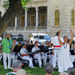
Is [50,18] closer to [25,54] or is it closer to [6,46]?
[25,54]

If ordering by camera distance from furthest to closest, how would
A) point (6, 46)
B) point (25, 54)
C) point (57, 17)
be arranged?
point (57, 17) → point (25, 54) → point (6, 46)

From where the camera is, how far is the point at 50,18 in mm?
35875

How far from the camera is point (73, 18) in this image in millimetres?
36094

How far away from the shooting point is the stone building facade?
114 feet

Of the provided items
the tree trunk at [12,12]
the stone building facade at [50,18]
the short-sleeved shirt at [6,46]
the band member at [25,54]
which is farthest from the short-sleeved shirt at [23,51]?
the stone building facade at [50,18]

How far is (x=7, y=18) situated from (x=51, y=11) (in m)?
24.4

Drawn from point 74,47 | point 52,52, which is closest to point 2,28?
point 52,52

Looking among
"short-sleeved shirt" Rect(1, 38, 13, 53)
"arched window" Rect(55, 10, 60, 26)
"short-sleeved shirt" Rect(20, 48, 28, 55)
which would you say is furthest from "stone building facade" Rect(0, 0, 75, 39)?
"short-sleeved shirt" Rect(1, 38, 13, 53)

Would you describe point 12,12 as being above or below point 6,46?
above

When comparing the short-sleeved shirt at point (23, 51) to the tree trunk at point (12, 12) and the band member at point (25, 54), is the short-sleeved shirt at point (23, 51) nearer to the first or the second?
the band member at point (25, 54)

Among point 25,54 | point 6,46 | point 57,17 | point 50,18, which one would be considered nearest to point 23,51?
point 25,54

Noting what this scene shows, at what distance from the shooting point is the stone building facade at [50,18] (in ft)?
114

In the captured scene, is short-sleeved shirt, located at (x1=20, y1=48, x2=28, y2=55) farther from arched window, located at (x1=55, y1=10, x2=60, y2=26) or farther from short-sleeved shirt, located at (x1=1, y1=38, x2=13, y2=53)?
arched window, located at (x1=55, y1=10, x2=60, y2=26)

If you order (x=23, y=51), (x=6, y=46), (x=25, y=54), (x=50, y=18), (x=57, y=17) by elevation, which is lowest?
(x=25, y=54)
